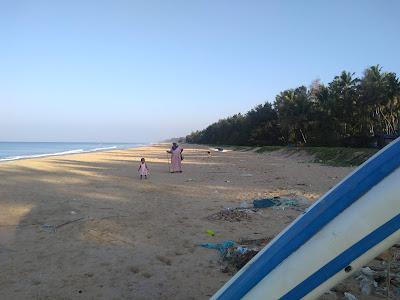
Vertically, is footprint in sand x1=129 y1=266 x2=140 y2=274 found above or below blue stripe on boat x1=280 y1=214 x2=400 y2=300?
below

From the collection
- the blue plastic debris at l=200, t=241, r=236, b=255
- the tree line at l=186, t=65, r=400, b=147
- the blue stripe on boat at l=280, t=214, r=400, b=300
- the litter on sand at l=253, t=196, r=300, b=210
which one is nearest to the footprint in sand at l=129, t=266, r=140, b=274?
the blue plastic debris at l=200, t=241, r=236, b=255

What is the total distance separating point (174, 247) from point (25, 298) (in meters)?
2.56

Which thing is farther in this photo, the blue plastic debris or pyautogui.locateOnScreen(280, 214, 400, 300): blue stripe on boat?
the blue plastic debris

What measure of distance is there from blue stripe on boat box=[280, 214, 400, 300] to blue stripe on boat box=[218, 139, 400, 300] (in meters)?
0.14

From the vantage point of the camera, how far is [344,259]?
185 cm

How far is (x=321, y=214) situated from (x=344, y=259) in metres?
0.22

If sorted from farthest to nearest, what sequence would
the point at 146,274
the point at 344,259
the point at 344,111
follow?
1. the point at 344,111
2. the point at 146,274
3. the point at 344,259

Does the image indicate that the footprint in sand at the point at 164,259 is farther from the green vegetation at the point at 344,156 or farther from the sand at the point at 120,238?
the green vegetation at the point at 344,156

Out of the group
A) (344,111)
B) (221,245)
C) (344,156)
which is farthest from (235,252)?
(344,111)

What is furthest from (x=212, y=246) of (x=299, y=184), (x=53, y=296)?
(x=299, y=184)

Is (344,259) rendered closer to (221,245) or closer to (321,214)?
(321,214)

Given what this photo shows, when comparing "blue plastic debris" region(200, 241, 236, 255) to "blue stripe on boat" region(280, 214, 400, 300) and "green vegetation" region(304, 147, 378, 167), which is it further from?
"green vegetation" region(304, 147, 378, 167)

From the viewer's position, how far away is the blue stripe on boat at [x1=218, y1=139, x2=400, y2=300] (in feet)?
5.93

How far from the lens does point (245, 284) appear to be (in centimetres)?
211
